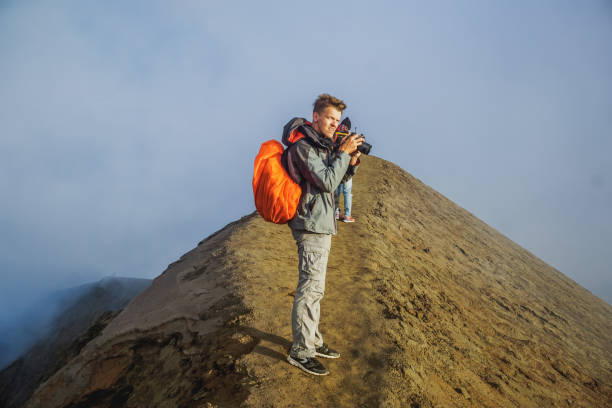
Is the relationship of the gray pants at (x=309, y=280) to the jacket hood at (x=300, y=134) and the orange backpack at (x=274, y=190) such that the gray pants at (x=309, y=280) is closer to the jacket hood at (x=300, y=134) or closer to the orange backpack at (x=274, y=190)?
the orange backpack at (x=274, y=190)

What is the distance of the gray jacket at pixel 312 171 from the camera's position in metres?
2.90

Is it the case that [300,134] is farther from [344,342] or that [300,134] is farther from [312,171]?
[344,342]

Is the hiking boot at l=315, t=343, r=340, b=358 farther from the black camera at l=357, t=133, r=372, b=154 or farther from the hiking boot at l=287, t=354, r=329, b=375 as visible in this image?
the black camera at l=357, t=133, r=372, b=154

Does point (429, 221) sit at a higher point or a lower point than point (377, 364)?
higher

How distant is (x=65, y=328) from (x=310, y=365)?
25.9 m

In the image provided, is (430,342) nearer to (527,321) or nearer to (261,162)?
(261,162)

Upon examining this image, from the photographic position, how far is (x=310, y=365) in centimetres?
328

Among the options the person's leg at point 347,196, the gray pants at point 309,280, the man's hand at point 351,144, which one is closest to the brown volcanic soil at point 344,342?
the person's leg at point 347,196

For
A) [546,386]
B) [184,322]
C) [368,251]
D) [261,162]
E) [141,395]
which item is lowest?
[141,395]

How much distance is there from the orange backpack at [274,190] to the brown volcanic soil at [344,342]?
67.4 inches

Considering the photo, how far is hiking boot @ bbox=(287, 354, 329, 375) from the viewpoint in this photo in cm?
326

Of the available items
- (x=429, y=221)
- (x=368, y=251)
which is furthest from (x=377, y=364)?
(x=429, y=221)

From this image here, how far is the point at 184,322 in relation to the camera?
489 centimetres

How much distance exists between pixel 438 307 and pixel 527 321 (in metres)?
4.32
